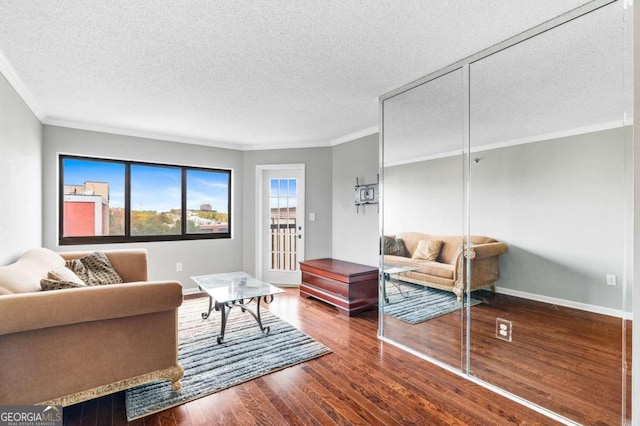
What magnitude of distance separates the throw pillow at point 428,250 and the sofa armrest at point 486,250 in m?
0.29

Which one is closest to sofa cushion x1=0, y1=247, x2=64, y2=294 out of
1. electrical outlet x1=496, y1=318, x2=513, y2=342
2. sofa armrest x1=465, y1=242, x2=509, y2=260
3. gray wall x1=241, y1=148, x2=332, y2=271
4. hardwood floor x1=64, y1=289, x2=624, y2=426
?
hardwood floor x1=64, y1=289, x2=624, y2=426

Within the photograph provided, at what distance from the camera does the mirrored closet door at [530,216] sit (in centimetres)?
174

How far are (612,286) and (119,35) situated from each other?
3.28 m

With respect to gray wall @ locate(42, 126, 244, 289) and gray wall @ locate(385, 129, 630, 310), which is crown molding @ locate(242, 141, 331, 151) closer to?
gray wall @ locate(42, 126, 244, 289)

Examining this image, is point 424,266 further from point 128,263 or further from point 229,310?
point 128,263

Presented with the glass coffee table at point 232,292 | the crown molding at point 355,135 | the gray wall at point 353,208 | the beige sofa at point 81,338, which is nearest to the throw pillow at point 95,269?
the beige sofa at point 81,338

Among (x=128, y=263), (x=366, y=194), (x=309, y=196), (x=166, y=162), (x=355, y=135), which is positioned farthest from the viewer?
(x=309, y=196)

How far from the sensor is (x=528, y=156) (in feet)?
7.08

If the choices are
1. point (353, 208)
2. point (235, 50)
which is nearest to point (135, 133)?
point (235, 50)

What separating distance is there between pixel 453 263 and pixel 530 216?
2.17 ft

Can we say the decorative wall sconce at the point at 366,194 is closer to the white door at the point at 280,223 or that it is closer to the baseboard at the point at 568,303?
the white door at the point at 280,223

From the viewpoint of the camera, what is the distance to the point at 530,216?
7.01ft

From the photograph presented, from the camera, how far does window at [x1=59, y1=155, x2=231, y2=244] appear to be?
3979mm

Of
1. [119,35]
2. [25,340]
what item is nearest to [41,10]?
[119,35]
